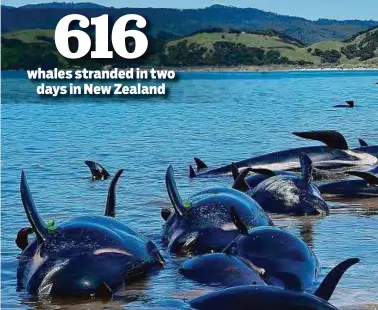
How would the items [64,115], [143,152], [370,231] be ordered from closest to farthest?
[370,231], [143,152], [64,115]

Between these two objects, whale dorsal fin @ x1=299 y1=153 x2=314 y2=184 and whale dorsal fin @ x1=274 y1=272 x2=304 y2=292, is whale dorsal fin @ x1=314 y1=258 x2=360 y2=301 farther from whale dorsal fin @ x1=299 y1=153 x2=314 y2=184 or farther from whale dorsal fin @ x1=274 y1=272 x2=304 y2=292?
whale dorsal fin @ x1=299 y1=153 x2=314 y2=184

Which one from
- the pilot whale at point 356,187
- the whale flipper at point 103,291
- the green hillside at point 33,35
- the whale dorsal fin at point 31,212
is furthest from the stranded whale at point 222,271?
the green hillside at point 33,35

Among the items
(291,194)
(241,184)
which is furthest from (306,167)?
(241,184)

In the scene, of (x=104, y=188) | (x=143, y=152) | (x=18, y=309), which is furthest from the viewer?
(x=143, y=152)

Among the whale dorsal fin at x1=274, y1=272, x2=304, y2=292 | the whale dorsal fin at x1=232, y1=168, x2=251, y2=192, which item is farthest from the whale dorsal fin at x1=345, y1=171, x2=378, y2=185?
the whale dorsal fin at x1=274, y1=272, x2=304, y2=292

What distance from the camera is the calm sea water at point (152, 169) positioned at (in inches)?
373

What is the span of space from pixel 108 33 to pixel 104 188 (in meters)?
2.89

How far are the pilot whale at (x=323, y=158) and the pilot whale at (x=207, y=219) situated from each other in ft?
27.1

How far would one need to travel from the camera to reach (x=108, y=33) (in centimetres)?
1820

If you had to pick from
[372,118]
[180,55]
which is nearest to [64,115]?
[372,118]

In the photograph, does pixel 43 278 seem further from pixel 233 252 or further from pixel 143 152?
pixel 143 152

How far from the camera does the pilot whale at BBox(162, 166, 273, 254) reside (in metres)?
10.3

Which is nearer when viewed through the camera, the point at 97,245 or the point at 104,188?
the point at 97,245

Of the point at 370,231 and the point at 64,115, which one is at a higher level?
the point at 370,231
